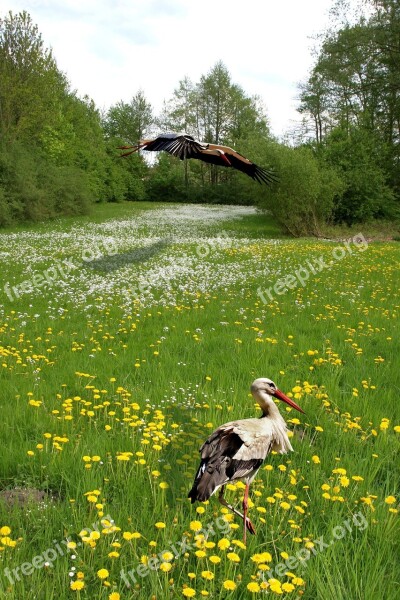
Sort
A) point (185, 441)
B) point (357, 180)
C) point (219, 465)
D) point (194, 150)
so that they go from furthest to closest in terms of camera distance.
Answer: point (357, 180) → point (194, 150) → point (185, 441) → point (219, 465)

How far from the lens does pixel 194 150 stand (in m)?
5.99

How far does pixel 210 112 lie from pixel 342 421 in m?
64.9

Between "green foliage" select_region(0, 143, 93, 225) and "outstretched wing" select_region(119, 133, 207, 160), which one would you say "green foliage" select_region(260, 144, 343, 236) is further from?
"outstretched wing" select_region(119, 133, 207, 160)

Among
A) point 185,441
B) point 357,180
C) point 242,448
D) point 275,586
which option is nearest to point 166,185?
point 357,180

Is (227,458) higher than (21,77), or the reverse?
(21,77)

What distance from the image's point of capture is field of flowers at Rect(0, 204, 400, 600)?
2.67 meters

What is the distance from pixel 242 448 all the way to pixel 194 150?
4434mm

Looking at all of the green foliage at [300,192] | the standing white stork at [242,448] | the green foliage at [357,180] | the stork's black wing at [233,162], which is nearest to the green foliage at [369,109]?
the green foliage at [357,180]

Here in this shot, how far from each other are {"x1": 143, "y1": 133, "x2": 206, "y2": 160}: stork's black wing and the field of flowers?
286cm

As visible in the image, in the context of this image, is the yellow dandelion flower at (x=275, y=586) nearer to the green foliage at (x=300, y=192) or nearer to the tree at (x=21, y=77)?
the green foliage at (x=300, y=192)

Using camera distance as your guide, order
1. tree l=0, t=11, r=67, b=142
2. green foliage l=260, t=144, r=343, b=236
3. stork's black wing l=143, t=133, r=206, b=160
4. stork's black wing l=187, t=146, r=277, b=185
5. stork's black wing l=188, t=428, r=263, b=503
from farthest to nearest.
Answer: tree l=0, t=11, r=67, b=142, green foliage l=260, t=144, r=343, b=236, stork's black wing l=143, t=133, r=206, b=160, stork's black wing l=187, t=146, r=277, b=185, stork's black wing l=188, t=428, r=263, b=503

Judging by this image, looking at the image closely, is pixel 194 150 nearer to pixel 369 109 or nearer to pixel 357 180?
pixel 357 180

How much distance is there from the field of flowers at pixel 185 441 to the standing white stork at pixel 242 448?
34 cm

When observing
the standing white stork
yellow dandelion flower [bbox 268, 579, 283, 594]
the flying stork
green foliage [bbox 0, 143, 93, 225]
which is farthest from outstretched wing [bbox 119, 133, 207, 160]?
green foliage [bbox 0, 143, 93, 225]
